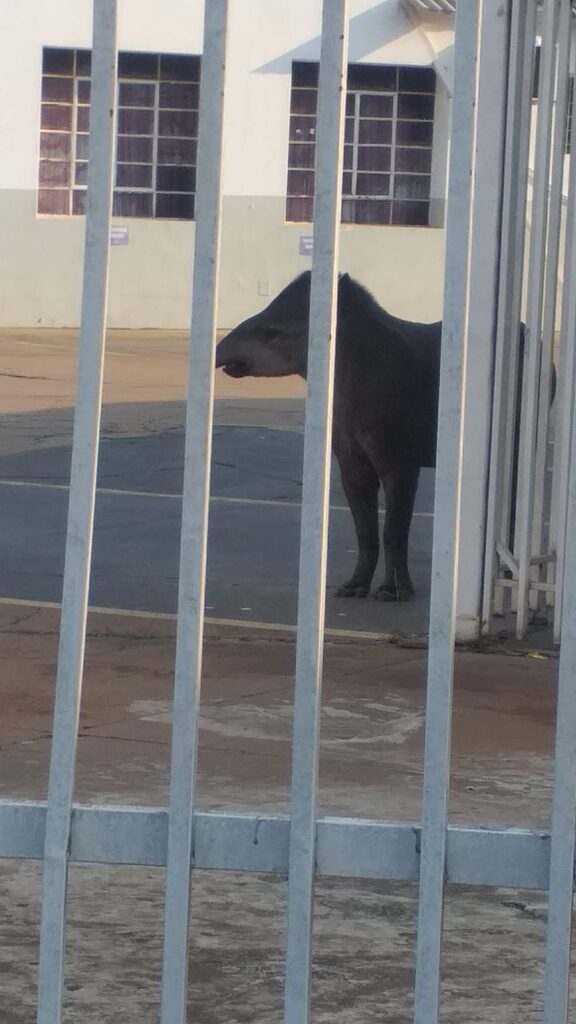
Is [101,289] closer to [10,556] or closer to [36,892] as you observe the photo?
[36,892]

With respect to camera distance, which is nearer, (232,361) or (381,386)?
(381,386)

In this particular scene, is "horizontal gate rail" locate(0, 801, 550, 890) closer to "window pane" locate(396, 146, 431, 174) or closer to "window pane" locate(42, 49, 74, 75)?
"window pane" locate(42, 49, 74, 75)

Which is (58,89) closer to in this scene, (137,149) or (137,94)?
(137,94)

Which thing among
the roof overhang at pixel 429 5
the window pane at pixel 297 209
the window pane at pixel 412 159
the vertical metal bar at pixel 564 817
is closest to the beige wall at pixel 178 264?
the window pane at pixel 297 209

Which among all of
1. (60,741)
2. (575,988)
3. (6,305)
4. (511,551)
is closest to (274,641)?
(511,551)

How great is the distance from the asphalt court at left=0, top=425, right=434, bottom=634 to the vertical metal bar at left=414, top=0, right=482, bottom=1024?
17.6 ft

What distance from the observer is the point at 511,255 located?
24.8 feet

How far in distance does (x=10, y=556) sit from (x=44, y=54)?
1645 centimetres

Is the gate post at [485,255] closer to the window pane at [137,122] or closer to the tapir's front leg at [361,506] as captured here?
the tapir's front leg at [361,506]

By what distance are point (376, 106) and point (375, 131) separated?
35cm

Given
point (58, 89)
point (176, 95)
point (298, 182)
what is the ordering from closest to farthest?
point (58, 89), point (176, 95), point (298, 182)

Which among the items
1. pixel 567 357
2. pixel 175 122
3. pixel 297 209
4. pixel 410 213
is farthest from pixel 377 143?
pixel 567 357

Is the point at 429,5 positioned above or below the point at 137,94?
above

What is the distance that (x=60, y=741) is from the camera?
2.80 metres
